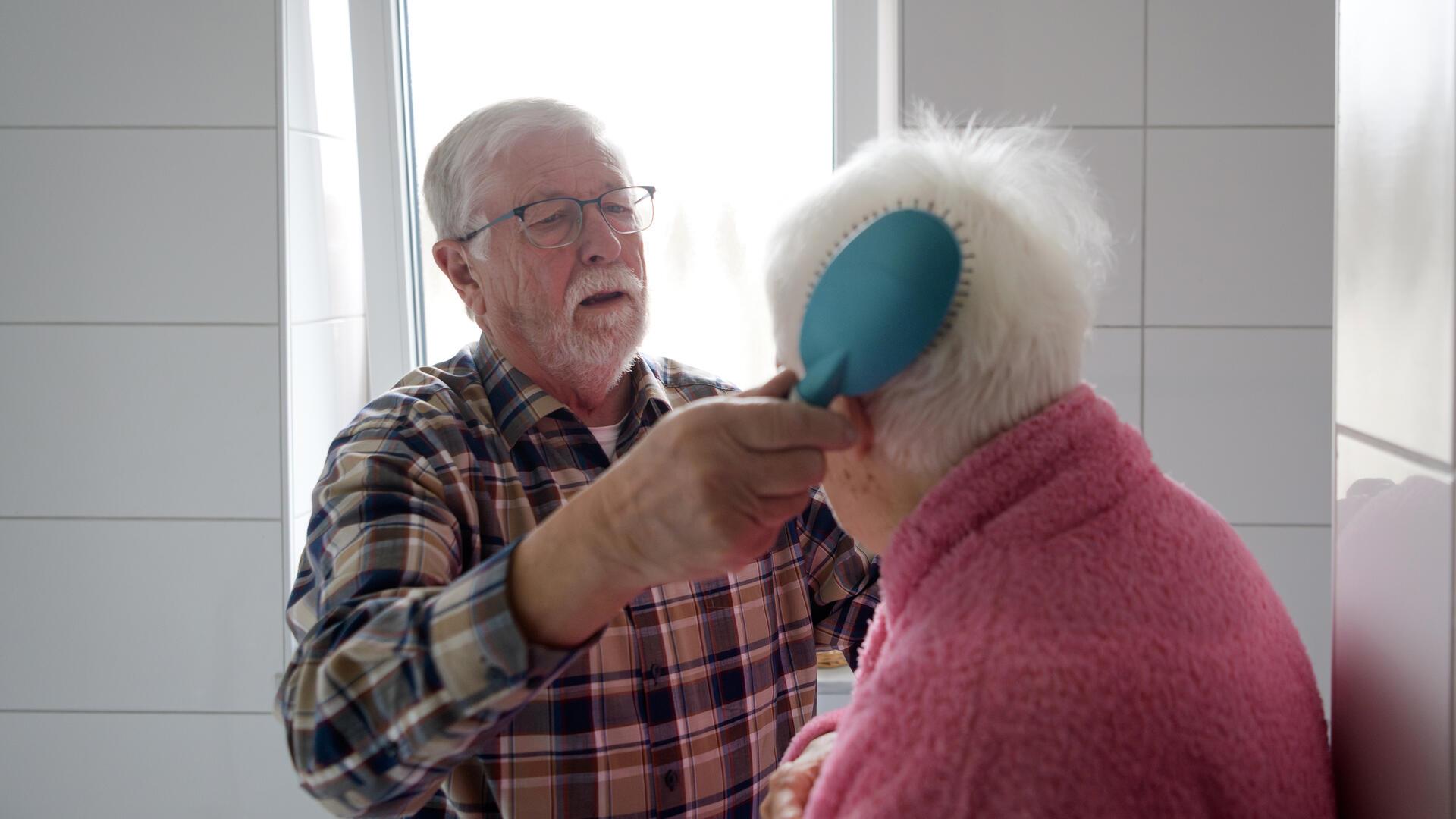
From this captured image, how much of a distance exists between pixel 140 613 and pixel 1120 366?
1.86 meters

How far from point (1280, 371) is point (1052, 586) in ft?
5.06

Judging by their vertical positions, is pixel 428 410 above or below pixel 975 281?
below

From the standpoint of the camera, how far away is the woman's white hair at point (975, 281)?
666 millimetres

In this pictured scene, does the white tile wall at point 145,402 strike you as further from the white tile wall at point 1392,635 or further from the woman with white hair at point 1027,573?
the white tile wall at point 1392,635

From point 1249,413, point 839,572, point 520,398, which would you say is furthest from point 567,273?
point 1249,413

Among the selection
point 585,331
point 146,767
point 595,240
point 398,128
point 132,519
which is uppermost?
point 398,128

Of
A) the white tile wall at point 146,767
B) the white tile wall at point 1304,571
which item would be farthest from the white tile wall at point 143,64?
the white tile wall at point 1304,571

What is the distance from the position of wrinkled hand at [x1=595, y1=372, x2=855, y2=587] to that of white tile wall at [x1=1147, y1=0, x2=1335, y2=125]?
1453mm

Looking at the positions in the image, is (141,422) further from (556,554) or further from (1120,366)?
(1120,366)

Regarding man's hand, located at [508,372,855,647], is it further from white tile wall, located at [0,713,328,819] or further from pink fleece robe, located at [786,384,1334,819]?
white tile wall, located at [0,713,328,819]

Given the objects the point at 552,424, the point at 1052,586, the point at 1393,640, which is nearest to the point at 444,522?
the point at 552,424

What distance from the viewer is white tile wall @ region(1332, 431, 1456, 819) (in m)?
0.56

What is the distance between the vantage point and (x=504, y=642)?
76cm

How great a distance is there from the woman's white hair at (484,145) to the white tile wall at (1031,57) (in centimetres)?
82
